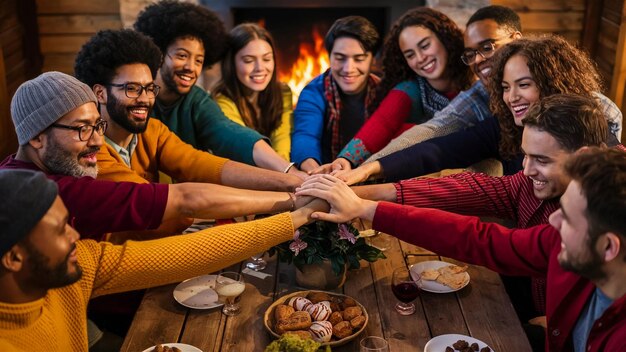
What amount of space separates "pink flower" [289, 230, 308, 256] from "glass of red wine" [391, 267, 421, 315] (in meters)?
0.30

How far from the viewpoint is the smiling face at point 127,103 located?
2.47 m

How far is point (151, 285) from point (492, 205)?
119 cm

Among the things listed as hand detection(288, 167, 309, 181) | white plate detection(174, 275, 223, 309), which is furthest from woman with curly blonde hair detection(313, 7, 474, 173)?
white plate detection(174, 275, 223, 309)

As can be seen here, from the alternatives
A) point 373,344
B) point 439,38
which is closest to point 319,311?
point 373,344

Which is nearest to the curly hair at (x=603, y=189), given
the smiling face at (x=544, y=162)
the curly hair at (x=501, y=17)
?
the smiling face at (x=544, y=162)

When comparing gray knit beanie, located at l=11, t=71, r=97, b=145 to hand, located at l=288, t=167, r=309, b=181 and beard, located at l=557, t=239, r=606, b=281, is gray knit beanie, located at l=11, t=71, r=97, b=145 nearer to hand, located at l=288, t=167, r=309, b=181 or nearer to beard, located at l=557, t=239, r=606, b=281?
hand, located at l=288, t=167, r=309, b=181

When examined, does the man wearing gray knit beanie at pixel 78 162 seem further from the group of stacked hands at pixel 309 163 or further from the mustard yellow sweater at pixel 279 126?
the mustard yellow sweater at pixel 279 126

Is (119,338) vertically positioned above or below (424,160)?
below

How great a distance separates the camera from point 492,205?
7.84 ft

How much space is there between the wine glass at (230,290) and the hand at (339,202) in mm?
320

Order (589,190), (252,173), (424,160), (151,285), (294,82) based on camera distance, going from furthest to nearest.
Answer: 1. (294,82)
2. (424,160)
3. (252,173)
4. (151,285)
5. (589,190)

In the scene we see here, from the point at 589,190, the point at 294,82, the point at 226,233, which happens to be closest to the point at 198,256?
the point at 226,233

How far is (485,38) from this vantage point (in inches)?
119

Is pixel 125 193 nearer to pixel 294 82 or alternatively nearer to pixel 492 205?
pixel 492 205
